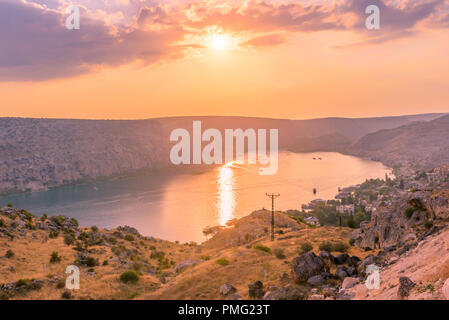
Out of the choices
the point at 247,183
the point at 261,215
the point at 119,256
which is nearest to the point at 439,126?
the point at 247,183

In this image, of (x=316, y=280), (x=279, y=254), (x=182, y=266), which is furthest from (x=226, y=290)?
(x=182, y=266)

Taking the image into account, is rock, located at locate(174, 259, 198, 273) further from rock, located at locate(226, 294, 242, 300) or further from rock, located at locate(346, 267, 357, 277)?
rock, located at locate(346, 267, 357, 277)

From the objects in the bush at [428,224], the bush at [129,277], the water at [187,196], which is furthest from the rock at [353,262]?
the water at [187,196]

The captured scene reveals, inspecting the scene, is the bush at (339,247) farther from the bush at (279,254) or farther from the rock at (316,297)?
the rock at (316,297)

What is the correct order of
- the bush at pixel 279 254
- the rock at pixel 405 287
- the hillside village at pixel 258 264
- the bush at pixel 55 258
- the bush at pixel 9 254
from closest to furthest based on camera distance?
the rock at pixel 405 287, the hillside village at pixel 258 264, the bush at pixel 279 254, the bush at pixel 9 254, the bush at pixel 55 258

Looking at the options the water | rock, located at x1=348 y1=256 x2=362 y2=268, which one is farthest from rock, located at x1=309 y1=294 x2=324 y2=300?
the water
